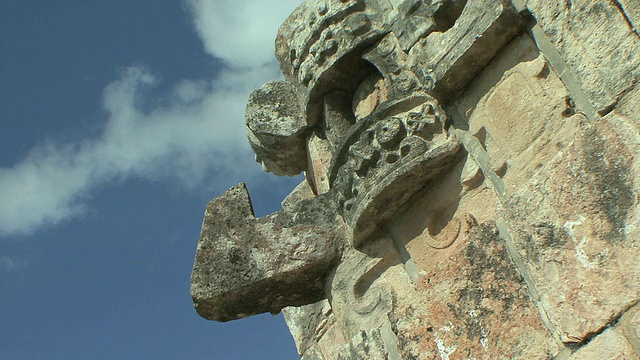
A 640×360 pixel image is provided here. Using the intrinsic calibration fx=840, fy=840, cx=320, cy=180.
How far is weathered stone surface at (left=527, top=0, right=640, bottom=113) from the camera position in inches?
104

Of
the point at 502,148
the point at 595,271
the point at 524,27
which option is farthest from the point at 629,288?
the point at 524,27

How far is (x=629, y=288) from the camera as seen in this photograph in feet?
8.15

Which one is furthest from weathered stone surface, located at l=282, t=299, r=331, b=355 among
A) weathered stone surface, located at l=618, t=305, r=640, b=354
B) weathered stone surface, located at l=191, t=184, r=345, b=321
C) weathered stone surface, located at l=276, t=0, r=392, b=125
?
weathered stone surface, located at l=618, t=305, r=640, b=354

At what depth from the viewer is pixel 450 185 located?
332cm

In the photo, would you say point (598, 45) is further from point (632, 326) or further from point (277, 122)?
point (277, 122)

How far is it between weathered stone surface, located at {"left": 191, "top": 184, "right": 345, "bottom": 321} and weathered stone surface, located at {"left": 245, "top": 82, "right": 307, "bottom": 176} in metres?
0.52

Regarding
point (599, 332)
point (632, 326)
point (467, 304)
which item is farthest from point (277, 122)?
point (632, 326)

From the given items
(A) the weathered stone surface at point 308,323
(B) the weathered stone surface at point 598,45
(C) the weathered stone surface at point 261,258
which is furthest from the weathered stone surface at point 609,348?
(A) the weathered stone surface at point 308,323

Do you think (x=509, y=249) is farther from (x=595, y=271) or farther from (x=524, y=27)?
(x=524, y=27)

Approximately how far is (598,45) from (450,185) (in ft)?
2.75

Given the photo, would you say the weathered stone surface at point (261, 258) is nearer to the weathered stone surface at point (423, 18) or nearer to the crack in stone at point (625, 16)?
the weathered stone surface at point (423, 18)

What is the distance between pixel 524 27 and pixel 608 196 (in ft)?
2.71

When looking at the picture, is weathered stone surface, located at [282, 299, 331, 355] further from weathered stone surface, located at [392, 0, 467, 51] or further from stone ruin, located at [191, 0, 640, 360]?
weathered stone surface, located at [392, 0, 467, 51]

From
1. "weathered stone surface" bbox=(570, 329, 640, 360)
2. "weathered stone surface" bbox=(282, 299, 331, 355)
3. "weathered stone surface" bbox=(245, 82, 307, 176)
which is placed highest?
"weathered stone surface" bbox=(245, 82, 307, 176)
